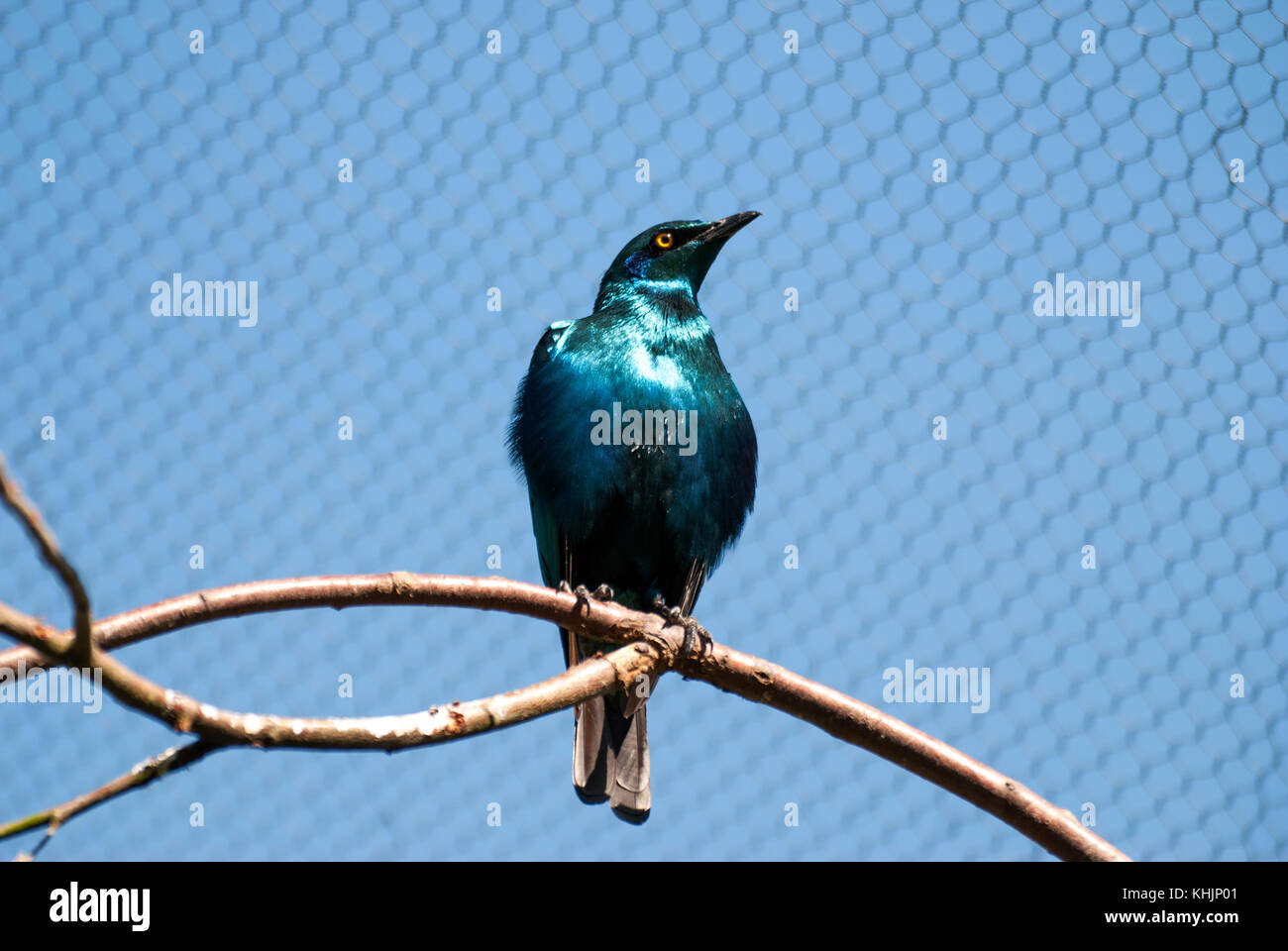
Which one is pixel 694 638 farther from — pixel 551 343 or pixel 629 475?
pixel 551 343

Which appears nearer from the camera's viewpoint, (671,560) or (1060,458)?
(671,560)

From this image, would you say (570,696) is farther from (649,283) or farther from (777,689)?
(649,283)

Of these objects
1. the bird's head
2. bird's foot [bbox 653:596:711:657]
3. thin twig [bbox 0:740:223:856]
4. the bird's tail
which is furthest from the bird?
thin twig [bbox 0:740:223:856]

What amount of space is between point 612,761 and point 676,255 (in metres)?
2.04

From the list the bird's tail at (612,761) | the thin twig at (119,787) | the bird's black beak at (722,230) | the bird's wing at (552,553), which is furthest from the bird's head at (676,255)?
the thin twig at (119,787)

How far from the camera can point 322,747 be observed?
221 centimetres

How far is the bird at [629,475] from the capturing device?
4.64m

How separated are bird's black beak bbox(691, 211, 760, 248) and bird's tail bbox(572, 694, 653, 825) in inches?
74.7

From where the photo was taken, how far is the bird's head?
5.36m

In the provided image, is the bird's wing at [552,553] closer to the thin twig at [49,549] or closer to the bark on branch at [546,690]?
the bark on branch at [546,690]

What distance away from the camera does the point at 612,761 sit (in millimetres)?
4691
